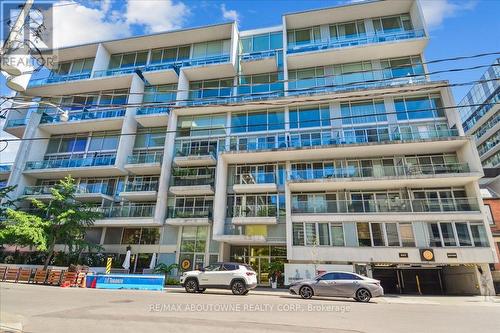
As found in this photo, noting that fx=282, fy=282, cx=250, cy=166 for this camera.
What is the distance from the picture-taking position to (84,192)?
87.7ft

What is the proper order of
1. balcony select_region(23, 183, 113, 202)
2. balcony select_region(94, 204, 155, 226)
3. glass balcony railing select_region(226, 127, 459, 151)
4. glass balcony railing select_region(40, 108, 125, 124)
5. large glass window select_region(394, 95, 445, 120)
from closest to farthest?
1. glass balcony railing select_region(226, 127, 459, 151)
2. large glass window select_region(394, 95, 445, 120)
3. balcony select_region(94, 204, 155, 226)
4. balcony select_region(23, 183, 113, 202)
5. glass balcony railing select_region(40, 108, 125, 124)

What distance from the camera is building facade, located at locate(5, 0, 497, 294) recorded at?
806 inches

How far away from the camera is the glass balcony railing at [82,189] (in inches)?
1054

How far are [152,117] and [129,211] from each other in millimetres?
9416

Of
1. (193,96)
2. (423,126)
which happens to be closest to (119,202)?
(193,96)

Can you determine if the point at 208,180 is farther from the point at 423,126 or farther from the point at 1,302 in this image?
the point at 423,126

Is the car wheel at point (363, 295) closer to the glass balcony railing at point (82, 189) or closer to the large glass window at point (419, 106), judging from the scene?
the large glass window at point (419, 106)

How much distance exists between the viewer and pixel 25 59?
6.86 metres

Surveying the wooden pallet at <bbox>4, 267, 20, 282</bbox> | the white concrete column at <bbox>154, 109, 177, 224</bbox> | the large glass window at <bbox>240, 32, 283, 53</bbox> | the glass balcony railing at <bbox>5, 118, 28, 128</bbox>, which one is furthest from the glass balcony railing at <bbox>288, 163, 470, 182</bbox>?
the glass balcony railing at <bbox>5, 118, 28, 128</bbox>

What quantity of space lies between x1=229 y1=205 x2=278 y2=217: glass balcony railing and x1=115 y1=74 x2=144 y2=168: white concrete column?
12492 millimetres

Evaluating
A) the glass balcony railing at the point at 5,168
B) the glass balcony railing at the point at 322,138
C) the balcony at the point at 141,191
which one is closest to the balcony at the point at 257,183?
the glass balcony railing at the point at 322,138

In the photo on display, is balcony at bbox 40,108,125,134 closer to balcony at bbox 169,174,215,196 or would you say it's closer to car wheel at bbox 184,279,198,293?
balcony at bbox 169,174,215,196

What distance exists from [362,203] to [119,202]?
71.9ft

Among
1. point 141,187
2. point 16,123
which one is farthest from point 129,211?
point 16,123
